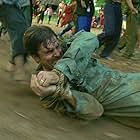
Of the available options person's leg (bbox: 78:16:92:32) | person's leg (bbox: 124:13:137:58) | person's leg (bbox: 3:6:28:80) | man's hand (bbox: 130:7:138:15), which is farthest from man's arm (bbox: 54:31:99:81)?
person's leg (bbox: 124:13:137:58)

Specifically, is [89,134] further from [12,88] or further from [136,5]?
[136,5]

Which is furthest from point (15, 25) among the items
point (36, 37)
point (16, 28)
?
point (36, 37)

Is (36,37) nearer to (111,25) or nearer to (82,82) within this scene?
(82,82)

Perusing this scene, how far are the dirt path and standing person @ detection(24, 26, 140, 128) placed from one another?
0.23 ft

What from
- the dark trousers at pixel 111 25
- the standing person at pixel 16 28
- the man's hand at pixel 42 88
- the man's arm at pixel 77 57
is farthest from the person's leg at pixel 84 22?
the man's hand at pixel 42 88

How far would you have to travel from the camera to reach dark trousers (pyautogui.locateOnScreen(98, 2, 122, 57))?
7395 mm

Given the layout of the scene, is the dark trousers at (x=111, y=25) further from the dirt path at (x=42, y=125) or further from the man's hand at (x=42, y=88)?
the man's hand at (x=42, y=88)

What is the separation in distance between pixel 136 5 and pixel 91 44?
4.54 meters

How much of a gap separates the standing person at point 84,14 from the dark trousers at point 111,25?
15.1 inches

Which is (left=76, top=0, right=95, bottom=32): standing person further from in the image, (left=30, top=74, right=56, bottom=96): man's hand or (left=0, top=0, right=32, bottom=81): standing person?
(left=30, top=74, right=56, bottom=96): man's hand

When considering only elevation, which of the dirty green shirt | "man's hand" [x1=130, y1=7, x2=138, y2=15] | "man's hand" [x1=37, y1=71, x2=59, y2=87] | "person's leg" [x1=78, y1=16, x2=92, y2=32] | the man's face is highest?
the man's face

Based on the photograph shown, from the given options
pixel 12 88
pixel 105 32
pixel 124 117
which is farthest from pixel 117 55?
pixel 124 117

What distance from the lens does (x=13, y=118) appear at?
3.41 metres

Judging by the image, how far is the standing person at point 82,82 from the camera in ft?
10.3
